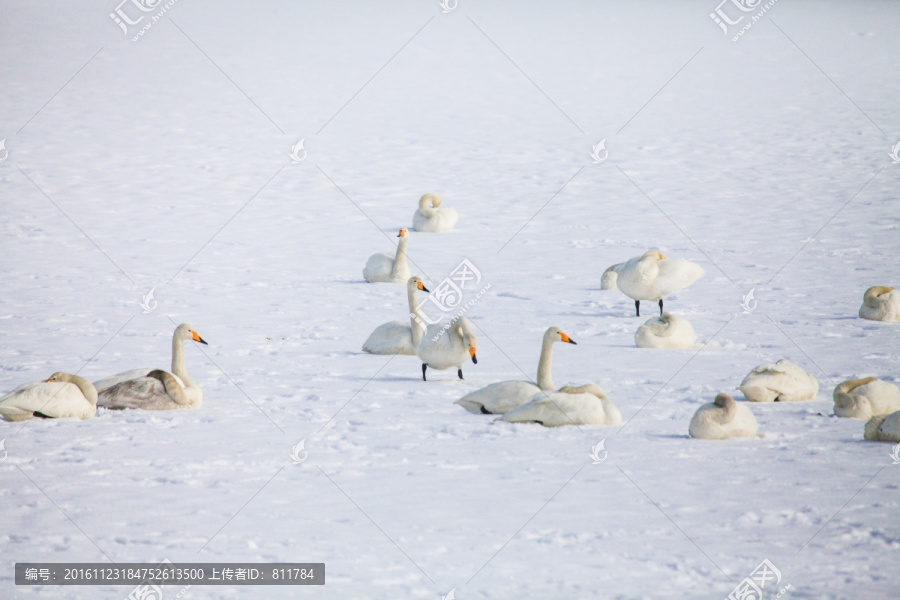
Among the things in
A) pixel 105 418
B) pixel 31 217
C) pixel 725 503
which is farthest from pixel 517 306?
pixel 31 217

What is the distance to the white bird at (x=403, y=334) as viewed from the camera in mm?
9102

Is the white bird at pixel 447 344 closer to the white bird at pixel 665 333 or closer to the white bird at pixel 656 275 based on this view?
the white bird at pixel 665 333

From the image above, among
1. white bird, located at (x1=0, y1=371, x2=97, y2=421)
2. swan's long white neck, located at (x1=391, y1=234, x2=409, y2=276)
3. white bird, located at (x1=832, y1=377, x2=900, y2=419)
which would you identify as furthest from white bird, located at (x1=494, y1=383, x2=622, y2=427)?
swan's long white neck, located at (x1=391, y1=234, x2=409, y2=276)

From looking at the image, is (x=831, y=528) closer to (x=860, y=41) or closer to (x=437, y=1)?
(x=860, y=41)

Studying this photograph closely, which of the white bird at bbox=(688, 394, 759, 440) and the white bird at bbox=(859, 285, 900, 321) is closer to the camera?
the white bird at bbox=(688, 394, 759, 440)

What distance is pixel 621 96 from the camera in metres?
24.1

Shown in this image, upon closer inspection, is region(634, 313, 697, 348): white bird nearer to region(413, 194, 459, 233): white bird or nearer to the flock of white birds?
the flock of white birds

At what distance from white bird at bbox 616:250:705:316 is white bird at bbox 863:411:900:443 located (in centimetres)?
324

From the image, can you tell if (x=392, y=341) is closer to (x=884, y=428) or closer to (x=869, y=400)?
(x=869, y=400)

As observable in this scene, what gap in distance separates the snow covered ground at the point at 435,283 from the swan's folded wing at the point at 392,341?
0.43ft

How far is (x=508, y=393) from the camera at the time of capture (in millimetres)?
7398
